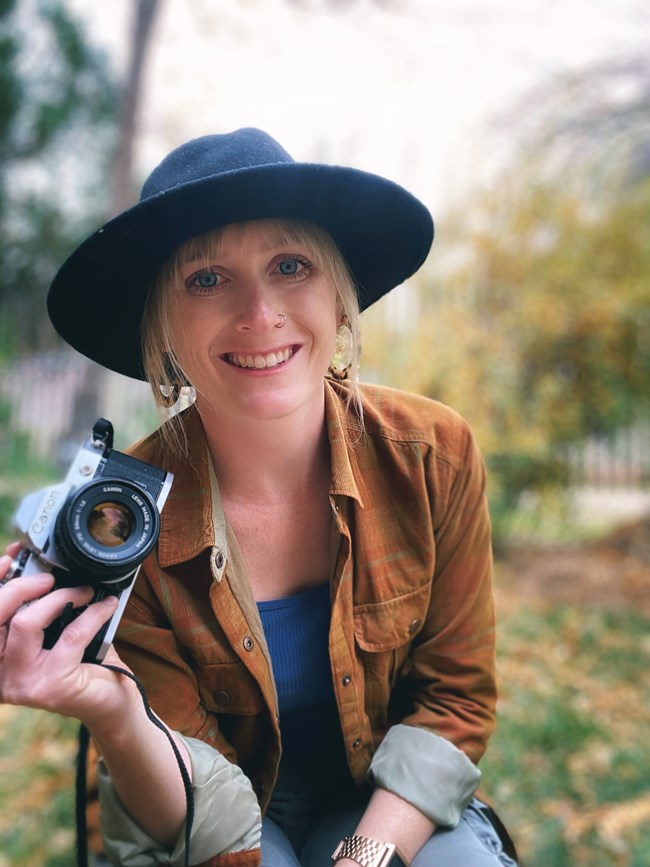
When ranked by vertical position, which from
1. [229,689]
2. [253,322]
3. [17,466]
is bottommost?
[17,466]

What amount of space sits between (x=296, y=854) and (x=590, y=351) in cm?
394

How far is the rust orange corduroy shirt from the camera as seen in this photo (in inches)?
57.1

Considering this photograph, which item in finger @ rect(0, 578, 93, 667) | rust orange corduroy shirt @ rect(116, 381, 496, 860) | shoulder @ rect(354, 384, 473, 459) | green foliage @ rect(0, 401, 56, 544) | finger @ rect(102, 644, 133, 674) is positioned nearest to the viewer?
finger @ rect(0, 578, 93, 667)

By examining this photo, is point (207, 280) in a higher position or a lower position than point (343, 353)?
higher

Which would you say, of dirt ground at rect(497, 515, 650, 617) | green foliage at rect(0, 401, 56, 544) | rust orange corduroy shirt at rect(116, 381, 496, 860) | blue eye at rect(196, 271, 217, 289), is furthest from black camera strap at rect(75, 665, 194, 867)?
green foliage at rect(0, 401, 56, 544)

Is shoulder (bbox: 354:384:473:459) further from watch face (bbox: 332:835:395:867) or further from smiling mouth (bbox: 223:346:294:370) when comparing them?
watch face (bbox: 332:835:395:867)

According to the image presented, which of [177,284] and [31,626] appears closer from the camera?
[31,626]

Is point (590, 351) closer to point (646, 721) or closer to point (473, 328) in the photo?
point (473, 328)

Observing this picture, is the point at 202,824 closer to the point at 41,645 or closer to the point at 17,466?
the point at 41,645

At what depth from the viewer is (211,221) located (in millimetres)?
1319

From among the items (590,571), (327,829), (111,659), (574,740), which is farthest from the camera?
(590,571)

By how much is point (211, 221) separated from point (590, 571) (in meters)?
4.51

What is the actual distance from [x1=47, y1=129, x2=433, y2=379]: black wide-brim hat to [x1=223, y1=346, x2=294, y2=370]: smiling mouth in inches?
8.2

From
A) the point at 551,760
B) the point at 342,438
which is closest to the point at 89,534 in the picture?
the point at 342,438
